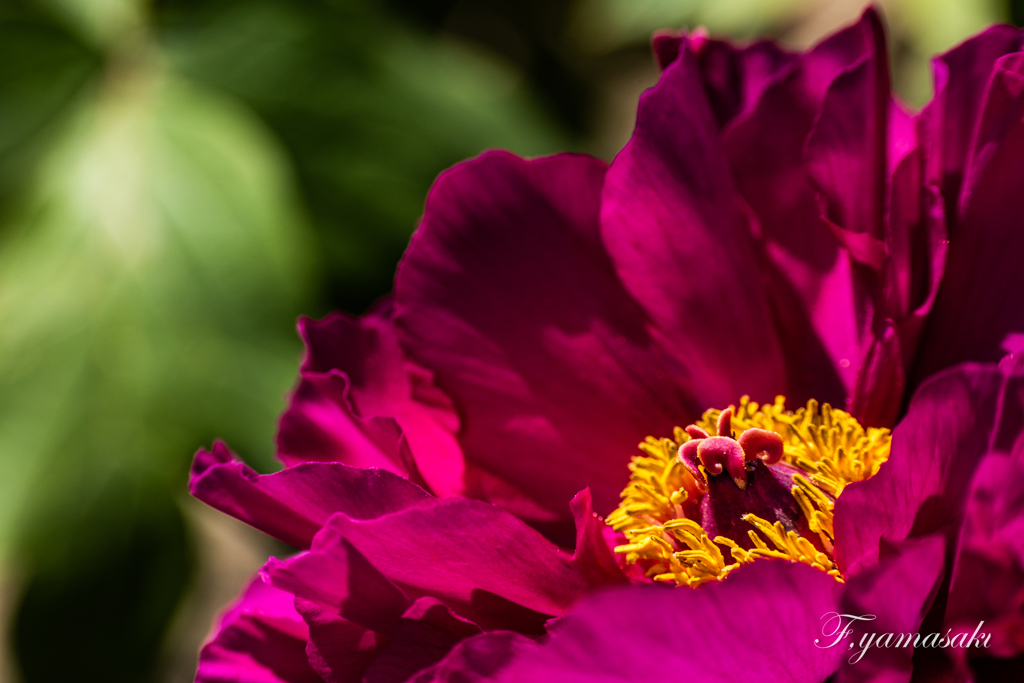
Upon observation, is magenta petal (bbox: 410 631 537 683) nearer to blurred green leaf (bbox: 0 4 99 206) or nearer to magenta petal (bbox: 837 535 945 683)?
magenta petal (bbox: 837 535 945 683)

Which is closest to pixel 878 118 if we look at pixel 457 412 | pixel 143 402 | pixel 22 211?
pixel 457 412

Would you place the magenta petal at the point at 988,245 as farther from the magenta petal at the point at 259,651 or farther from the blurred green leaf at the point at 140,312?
the blurred green leaf at the point at 140,312

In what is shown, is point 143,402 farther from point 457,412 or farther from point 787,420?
point 787,420

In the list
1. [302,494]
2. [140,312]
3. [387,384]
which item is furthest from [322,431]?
[140,312]

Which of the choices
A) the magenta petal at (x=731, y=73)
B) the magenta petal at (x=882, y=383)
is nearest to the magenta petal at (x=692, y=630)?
the magenta petal at (x=882, y=383)

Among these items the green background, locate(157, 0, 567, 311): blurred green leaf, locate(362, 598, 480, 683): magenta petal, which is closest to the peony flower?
locate(362, 598, 480, 683): magenta petal

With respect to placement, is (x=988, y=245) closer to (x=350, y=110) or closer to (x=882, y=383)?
(x=882, y=383)
